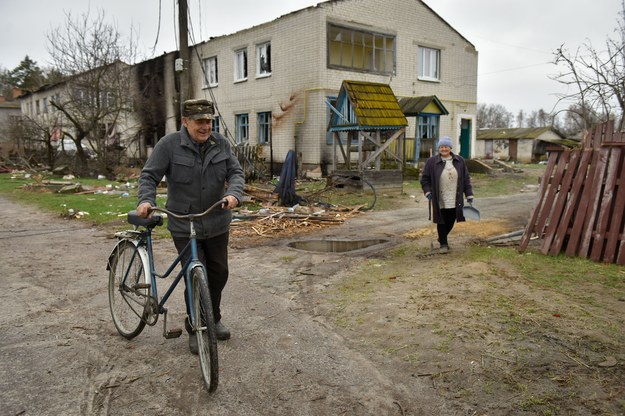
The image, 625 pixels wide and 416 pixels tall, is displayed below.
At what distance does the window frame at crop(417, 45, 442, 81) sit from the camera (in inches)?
932

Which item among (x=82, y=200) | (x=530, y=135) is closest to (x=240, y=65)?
(x=82, y=200)

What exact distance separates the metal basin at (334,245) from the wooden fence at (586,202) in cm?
258

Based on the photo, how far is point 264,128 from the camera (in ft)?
77.3

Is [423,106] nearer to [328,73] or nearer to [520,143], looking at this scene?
[328,73]

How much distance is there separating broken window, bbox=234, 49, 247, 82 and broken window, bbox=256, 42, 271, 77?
3.33 feet

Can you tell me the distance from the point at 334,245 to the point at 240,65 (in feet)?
58.1

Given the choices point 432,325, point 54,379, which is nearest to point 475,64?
point 432,325

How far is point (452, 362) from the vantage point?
3.81 metres

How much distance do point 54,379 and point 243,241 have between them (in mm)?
5556

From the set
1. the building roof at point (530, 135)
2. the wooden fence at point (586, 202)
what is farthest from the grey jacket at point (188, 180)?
the building roof at point (530, 135)

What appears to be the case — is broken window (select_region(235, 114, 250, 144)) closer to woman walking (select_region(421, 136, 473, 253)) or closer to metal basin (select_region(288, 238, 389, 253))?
metal basin (select_region(288, 238, 389, 253))

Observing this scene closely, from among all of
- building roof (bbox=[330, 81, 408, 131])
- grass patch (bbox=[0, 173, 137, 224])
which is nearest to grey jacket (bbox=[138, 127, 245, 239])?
grass patch (bbox=[0, 173, 137, 224])

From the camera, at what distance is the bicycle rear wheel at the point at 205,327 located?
3320mm

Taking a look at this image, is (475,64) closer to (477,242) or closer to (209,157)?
(477,242)
